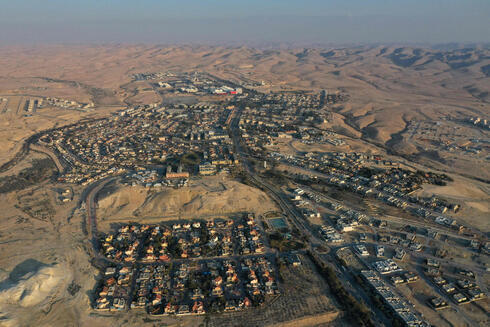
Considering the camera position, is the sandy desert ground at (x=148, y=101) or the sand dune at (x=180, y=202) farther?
the sand dune at (x=180, y=202)

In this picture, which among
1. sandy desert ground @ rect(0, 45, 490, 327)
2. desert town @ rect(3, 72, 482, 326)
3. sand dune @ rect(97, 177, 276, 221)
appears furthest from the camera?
sand dune @ rect(97, 177, 276, 221)

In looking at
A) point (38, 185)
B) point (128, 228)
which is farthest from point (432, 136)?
point (38, 185)

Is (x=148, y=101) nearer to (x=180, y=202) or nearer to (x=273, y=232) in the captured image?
(x=180, y=202)

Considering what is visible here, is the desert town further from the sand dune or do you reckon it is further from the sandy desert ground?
the sandy desert ground

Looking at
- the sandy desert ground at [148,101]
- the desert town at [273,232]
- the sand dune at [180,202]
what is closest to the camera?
the desert town at [273,232]

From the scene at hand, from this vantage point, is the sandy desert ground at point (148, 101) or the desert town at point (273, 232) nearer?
the desert town at point (273, 232)

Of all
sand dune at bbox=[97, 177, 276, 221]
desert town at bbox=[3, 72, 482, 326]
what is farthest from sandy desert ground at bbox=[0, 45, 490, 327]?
desert town at bbox=[3, 72, 482, 326]

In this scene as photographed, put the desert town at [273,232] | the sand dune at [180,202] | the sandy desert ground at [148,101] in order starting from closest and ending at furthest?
the desert town at [273,232] < the sandy desert ground at [148,101] < the sand dune at [180,202]

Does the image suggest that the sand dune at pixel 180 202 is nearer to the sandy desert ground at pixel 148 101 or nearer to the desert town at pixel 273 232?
the sandy desert ground at pixel 148 101

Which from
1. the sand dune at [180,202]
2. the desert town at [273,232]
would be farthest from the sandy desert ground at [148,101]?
the desert town at [273,232]

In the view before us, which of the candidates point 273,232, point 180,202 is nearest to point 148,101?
point 180,202

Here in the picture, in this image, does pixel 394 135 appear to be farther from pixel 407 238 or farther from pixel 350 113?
pixel 407 238
